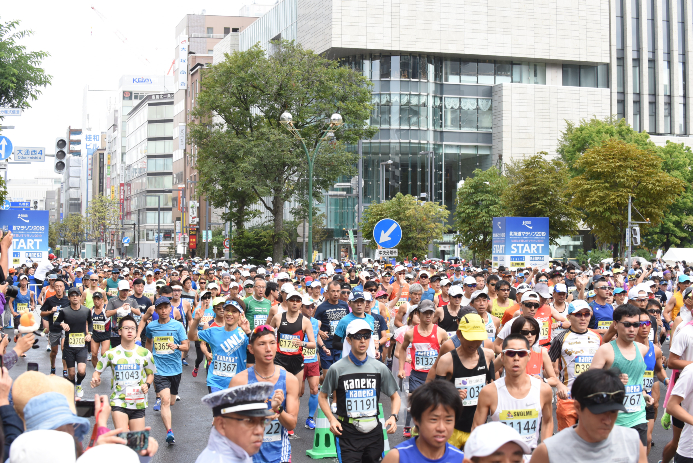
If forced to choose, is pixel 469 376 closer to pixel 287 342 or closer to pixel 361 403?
pixel 361 403

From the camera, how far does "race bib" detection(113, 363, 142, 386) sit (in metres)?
8.34

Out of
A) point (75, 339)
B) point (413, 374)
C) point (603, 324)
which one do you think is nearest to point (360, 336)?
point (413, 374)

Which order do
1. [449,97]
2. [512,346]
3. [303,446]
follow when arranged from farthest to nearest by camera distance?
1. [449,97]
2. [303,446]
3. [512,346]

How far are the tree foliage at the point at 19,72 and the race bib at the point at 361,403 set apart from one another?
24749mm

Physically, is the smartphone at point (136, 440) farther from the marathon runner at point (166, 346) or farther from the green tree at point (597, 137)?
the green tree at point (597, 137)

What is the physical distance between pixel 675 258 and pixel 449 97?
105ft

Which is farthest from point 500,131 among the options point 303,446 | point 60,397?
point 60,397

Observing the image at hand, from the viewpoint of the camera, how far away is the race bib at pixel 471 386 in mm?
6348

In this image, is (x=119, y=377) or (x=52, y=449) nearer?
(x=52, y=449)

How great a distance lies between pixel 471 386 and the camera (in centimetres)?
641

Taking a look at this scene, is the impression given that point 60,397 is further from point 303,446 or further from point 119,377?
point 303,446

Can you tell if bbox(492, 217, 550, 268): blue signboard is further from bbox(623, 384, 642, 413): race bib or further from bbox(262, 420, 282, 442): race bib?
bbox(262, 420, 282, 442): race bib

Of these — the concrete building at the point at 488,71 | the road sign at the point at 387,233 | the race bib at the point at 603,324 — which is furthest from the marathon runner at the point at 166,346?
the concrete building at the point at 488,71

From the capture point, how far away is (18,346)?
4.96 metres
